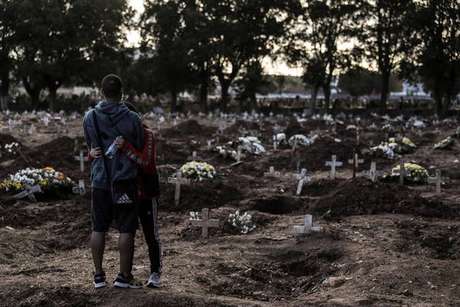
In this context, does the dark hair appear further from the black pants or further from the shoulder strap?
A: the black pants

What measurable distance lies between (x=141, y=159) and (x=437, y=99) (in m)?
51.2

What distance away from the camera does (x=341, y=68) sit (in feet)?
194

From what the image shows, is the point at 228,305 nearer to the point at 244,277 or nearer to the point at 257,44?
the point at 244,277

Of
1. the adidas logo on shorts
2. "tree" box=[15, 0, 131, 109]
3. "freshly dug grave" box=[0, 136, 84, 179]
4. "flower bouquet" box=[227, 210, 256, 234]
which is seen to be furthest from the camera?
"tree" box=[15, 0, 131, 109]

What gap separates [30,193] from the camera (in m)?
12.7

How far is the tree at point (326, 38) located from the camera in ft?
189

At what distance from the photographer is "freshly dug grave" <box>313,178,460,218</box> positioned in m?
11.4

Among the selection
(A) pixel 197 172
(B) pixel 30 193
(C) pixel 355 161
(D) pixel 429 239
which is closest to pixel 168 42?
(A) pixel 197 172

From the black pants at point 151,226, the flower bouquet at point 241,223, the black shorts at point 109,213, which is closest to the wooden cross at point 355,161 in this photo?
the flower bouquet at point 241,223

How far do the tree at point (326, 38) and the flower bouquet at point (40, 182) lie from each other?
147 ft

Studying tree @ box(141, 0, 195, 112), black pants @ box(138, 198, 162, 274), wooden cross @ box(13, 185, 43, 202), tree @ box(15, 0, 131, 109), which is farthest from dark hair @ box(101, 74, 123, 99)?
tree @ box(141, 0, 195, 112)

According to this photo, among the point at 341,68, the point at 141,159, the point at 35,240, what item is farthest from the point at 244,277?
the point at 341,68

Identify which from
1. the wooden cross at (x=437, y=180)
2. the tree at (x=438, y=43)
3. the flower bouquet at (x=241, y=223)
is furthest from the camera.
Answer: the tree at (x=438, y=43)

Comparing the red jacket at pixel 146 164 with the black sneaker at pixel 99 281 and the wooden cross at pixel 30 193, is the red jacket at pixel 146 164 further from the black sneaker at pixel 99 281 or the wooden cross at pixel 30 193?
the wooden cross at pixel 30 193
